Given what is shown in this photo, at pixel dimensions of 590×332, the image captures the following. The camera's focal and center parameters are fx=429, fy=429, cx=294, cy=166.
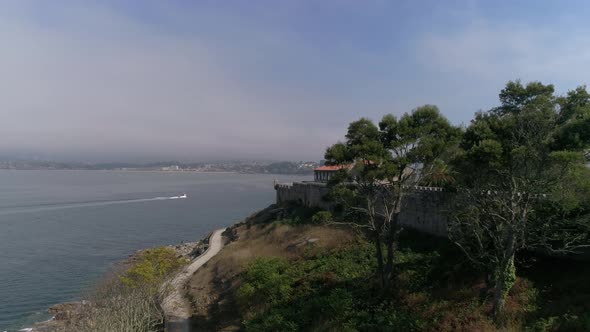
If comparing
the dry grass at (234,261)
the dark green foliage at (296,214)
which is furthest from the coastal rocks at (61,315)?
the dark green foliage at (296,214)

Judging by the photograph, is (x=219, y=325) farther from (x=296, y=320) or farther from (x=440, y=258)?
(x=440, y=258)

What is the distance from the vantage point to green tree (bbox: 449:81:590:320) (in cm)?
1411

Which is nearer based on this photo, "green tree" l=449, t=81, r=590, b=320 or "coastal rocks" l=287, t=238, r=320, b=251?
"green tree" l=449, t=81, r=590, b=320

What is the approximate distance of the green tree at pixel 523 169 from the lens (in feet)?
46.3

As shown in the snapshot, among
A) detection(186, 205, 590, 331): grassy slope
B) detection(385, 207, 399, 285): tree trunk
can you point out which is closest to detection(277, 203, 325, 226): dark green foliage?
detection(186, 205, 590, 331): grassy slope

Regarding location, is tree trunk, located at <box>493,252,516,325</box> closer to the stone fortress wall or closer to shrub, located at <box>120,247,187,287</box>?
the stone fortress wall

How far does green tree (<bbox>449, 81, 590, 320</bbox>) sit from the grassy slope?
122cm

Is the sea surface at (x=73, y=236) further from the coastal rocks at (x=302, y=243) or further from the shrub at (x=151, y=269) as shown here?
the coastal rocks at (x=302, y=243)

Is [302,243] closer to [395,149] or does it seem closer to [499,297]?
[395,149]

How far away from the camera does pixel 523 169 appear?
15.2 meters

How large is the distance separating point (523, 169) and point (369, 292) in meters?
9.20

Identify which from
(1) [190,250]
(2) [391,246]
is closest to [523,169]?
(2) [391,246]

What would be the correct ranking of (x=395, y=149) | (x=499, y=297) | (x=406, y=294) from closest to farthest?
(x=499, y=297), (x=406, y=294), (x=395, y=149)

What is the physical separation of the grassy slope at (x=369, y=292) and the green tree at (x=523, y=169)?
1218mm
